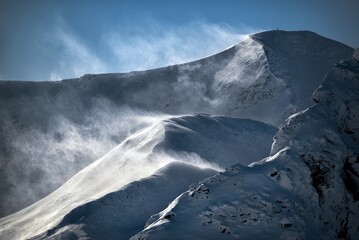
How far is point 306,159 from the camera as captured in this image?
17.6 metres

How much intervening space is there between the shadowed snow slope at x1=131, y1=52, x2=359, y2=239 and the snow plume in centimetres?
3429

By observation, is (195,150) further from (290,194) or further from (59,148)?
(59,148)

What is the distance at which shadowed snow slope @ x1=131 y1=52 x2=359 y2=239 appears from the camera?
1410 centimetres

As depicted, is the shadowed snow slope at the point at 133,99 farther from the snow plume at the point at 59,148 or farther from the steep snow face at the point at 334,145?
the steep snow face at the point at 334,145

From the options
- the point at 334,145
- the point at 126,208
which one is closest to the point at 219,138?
the point at 126,208

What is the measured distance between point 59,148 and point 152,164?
2910cm

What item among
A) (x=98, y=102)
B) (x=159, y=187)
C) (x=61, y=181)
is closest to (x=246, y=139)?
(x=159, y=187)

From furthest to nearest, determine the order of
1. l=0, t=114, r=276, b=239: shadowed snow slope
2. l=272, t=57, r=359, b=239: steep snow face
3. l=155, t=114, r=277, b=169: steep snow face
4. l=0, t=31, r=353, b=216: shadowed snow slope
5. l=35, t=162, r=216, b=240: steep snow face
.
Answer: l=0, t=31, r=353, b=216: shadowed snow slope
l=155, t=114, r=277, b=169: steep snow face
l=0, t=114, r=276, b=239: shadowed snow slope
l=35, t=162, r=216, b=240: steep snow face
l=272, t=57, r=359, b=239: steep snow face

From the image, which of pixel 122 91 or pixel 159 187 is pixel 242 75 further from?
pixel 159 187


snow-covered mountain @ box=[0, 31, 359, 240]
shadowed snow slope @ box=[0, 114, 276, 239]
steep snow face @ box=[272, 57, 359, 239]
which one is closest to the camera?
snow-covered mountain @ box=[0, 31, 359, 240]

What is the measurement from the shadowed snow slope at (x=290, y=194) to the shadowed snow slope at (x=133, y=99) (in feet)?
111

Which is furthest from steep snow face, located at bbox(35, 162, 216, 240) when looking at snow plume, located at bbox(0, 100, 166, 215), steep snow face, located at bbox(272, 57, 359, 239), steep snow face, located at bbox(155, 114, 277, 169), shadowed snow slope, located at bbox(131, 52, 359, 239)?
snow plume, located at bbox(0, 100, 166, 215)

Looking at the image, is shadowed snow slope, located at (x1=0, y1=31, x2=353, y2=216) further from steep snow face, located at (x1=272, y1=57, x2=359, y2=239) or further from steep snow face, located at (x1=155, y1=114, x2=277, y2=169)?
steep snow face, located at (x1=272, y1=57, x2=359, y2=239)

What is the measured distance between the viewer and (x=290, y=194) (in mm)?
15930
